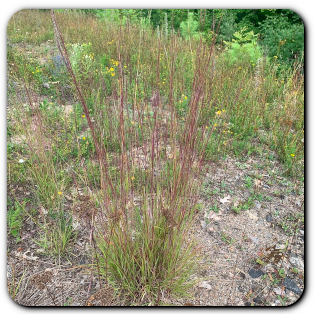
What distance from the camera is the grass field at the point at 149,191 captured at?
65.8 inches

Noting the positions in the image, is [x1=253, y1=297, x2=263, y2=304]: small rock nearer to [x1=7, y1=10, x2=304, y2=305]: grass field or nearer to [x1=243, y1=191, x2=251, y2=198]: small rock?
[x1=7, y1=10, x2=304, y2=305]: grass field

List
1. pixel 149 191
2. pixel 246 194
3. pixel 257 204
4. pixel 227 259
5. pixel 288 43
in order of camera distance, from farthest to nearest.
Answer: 1. pixel 288 43
2. pixel 246 194
3. pixel 257 204
4. pixel 149 191
5. pixel 227 259

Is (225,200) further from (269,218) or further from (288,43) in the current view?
(288,43)

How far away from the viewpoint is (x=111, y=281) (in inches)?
72.9

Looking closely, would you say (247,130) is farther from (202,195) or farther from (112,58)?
(112,58)

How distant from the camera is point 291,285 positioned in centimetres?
208

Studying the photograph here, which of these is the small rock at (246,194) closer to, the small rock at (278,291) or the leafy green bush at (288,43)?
the small rock at (278,291)

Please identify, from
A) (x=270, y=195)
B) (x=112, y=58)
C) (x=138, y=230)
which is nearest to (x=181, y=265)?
(x=138, y=230)

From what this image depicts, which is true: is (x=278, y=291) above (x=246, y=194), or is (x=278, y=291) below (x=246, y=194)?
below

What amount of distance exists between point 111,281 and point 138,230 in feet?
1.34

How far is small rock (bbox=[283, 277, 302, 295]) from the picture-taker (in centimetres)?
205

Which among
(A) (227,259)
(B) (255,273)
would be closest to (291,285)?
(B) (255,273)

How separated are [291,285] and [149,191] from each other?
4.88 ft

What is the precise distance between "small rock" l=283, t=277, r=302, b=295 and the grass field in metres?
0.05
